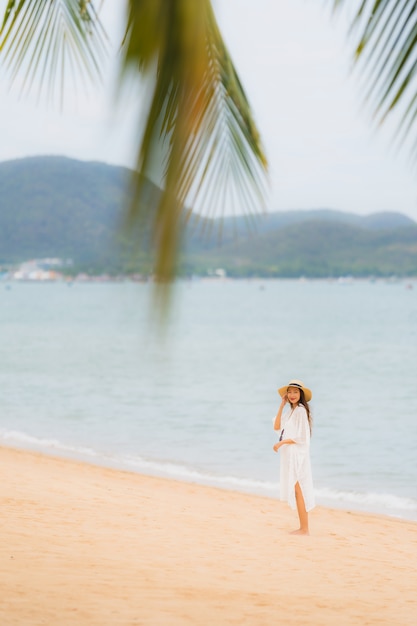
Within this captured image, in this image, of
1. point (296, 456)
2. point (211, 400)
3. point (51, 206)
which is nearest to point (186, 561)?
point (296, 456)

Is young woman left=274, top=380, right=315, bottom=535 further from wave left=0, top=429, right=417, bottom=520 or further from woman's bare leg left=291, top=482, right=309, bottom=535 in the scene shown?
wave left=0, top=429, right=417, bottom=520

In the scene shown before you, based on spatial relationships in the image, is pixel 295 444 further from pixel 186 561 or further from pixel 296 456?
pixel 186 561

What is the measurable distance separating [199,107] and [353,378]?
151 feet

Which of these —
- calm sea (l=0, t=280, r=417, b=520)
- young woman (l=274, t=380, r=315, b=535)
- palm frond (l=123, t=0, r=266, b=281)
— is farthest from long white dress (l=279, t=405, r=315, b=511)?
palm frond (l=123, t=0, r=266, b=281)

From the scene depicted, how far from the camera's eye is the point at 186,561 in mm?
8102

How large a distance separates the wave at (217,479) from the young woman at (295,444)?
5518 millimetres

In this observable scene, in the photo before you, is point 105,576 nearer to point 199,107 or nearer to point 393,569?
point 393,569

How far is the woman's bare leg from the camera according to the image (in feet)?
28.9

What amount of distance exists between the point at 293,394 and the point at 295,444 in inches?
19.6

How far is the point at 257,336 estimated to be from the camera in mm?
81250

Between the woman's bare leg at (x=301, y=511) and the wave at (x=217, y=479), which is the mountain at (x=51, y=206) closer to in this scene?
the woman's bare leg at (x=301, y=511)

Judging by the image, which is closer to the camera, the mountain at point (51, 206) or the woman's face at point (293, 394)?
the mountain at point (51, 206)

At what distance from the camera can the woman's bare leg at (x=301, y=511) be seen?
880cm

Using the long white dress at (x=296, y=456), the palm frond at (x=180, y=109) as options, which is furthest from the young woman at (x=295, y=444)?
the palm frond at (x=180, y=109)
